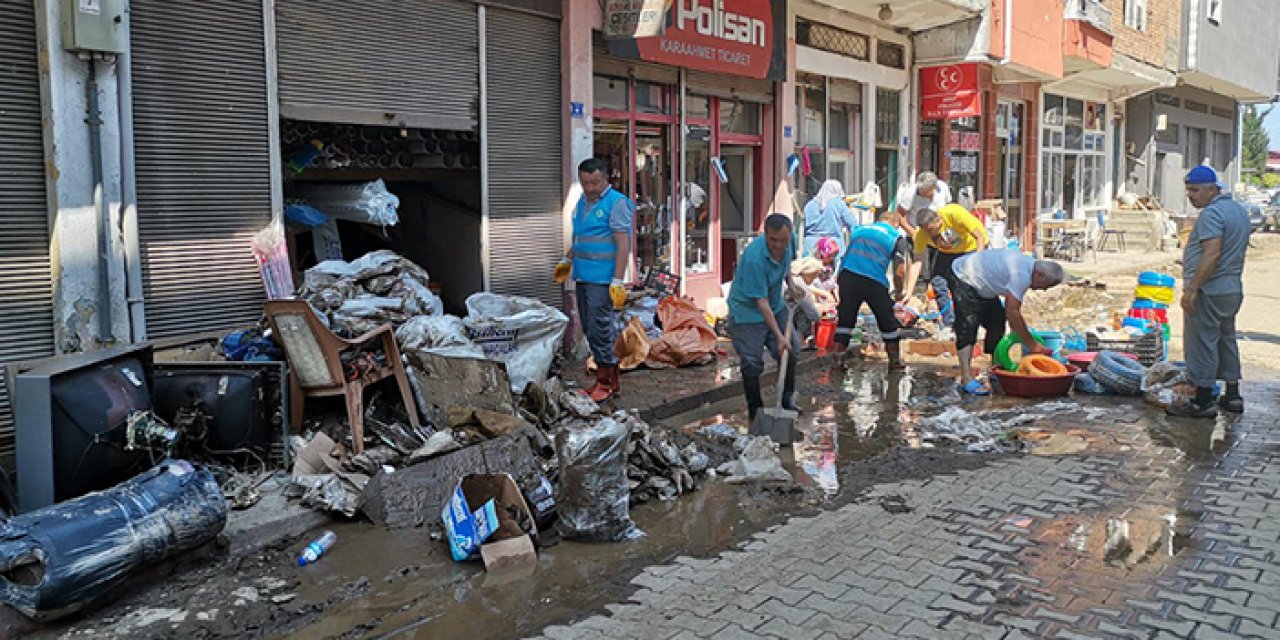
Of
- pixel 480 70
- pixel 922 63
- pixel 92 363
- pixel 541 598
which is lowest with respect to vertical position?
pixel 541 598

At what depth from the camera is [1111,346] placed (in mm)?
9391

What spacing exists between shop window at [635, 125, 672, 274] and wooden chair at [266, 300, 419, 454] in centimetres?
561

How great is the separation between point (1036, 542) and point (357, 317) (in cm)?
431

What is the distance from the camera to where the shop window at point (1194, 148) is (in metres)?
31.2

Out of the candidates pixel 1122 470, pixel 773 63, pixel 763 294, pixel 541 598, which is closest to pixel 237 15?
pixel 763 294

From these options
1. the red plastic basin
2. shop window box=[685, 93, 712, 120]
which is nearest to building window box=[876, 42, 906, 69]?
shop window box=[685, 93, 712, 120]

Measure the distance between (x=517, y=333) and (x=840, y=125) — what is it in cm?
923

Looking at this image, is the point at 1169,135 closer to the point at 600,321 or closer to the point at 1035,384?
the point at 1035,384

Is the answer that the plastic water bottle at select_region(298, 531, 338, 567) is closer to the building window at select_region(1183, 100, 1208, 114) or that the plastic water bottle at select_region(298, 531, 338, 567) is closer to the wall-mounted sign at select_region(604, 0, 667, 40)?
the wall-mounted sign at select_region(604, 0, 667, 40)

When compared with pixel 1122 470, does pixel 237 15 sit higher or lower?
higher

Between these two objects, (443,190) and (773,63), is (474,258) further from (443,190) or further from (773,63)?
(773,63)

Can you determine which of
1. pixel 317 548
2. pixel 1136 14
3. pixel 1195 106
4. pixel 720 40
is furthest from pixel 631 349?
pixel 1195 106

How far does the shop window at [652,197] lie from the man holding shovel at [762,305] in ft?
13.8

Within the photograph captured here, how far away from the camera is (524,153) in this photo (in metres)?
9.25
